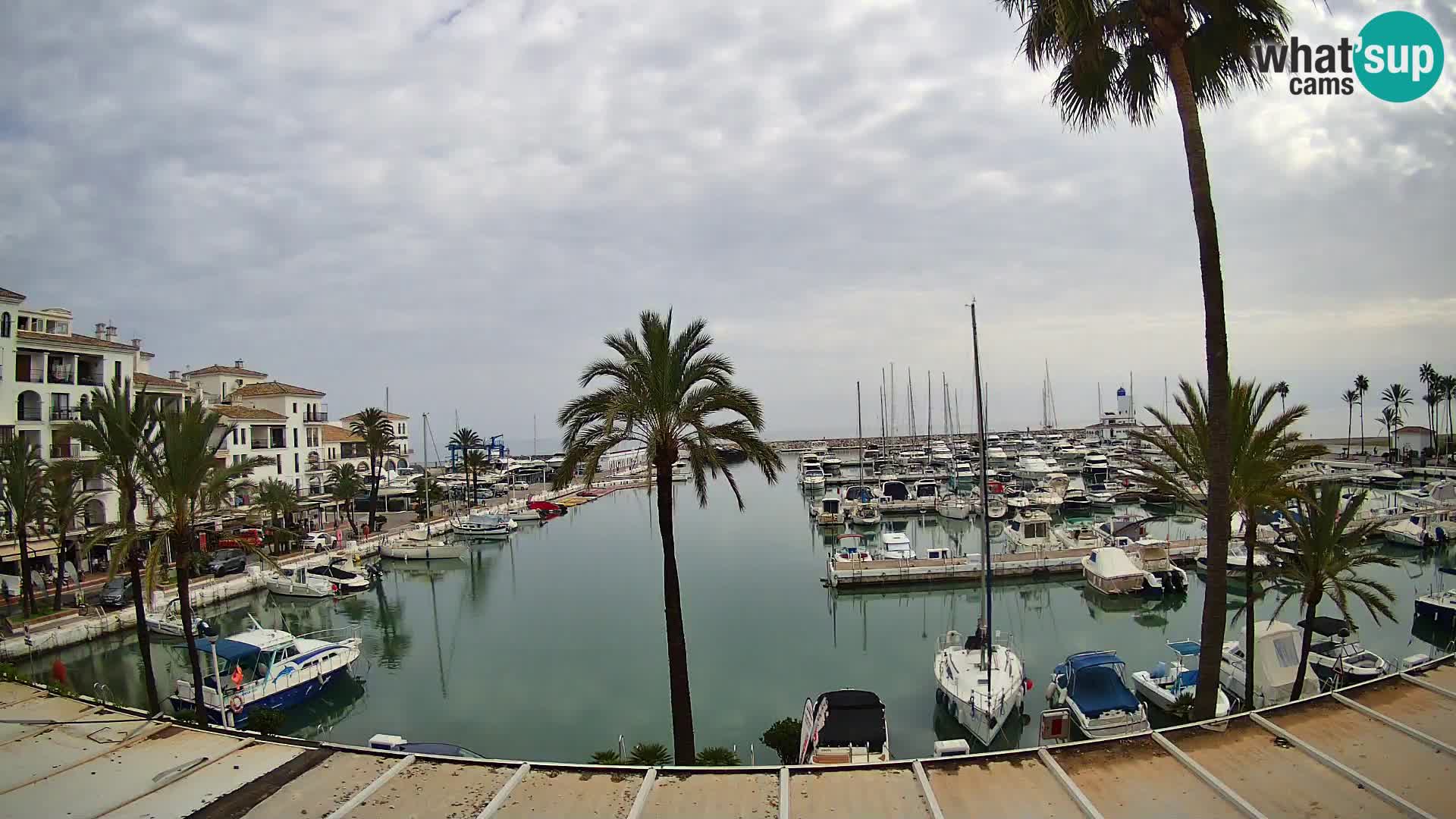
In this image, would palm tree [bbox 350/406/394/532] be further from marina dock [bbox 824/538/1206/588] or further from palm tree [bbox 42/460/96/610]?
marina dock [bbox 824/538/1206/588]

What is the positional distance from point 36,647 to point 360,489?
105 ft

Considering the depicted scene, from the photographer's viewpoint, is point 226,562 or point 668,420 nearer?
point 668,420

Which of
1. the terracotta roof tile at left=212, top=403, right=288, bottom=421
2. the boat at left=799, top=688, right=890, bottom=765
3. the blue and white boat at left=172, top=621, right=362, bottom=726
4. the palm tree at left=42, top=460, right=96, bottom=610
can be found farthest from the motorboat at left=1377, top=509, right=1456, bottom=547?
the terracotta roof tile at left=212, top=403, right=288, bottom=421

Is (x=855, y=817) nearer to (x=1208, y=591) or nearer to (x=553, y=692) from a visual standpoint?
(x=1208, y=591)

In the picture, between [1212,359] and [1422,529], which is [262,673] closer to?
[1212,359]

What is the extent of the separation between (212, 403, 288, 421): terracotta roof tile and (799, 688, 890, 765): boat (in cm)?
4614

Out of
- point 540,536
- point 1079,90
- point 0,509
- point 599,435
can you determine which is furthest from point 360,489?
point 1079,90

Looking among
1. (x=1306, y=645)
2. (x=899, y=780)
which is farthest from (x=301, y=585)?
(x=1306, y=645)

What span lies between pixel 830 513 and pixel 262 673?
127 feet

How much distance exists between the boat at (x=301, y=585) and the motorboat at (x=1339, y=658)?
38.3 m

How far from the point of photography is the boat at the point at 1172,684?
17516 millimetres

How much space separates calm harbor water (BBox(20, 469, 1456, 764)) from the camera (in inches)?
780

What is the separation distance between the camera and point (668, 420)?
539 inches

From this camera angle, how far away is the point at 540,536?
55500mm
